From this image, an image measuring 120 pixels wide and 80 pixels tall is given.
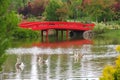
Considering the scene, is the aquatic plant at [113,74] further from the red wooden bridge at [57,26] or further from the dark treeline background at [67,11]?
the red wooden bridge at [57,26]

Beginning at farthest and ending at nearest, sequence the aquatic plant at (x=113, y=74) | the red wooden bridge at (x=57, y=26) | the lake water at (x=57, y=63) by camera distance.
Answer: the red wooden bridge at (x=57, y=26) < the lake water at (x=57, y=63) < the aquatic plant at (x=113, y=74)

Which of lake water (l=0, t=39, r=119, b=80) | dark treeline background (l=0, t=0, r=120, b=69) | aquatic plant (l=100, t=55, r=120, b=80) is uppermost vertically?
aquatic plant (l=100, t=55, r=120, b=80)

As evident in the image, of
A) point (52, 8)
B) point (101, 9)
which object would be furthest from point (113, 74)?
point (52, 8)

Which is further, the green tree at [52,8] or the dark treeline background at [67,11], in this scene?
the green tree at [52,8]

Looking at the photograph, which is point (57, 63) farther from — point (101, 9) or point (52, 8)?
point (52, 8)

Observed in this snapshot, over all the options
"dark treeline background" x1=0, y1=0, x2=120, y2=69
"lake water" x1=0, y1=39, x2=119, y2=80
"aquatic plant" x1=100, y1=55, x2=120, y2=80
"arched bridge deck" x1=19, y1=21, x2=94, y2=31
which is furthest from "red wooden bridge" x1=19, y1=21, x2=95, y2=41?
"aquatic plant" x1=100, y1=55, x2=120, y2=80

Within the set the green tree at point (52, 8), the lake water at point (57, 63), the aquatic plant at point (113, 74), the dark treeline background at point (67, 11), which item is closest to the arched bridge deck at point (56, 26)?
the dark treeline background at point (67, 11)

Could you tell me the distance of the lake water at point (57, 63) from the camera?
29438mm

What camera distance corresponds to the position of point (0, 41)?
17.5m

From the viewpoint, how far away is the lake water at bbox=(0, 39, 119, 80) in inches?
1159

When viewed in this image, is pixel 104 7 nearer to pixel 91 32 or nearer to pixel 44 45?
pixel 91 32

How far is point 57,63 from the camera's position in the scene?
1383 inches

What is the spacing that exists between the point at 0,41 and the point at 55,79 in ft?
35.9

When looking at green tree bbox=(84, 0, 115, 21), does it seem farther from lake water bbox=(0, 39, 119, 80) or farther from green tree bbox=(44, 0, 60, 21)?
lake water bbox=(0, 39, 119, 80)
